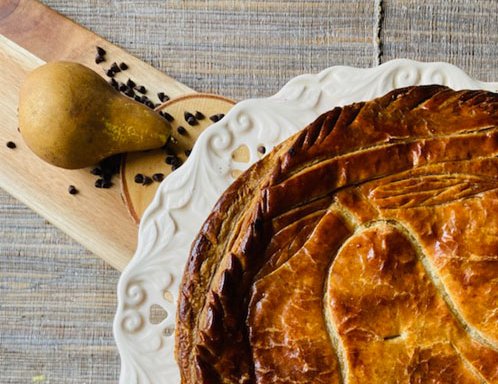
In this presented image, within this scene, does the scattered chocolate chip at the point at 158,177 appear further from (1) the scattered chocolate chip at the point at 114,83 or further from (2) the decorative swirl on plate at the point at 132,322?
(2) the decorative swirl on plate at the point at 132,322

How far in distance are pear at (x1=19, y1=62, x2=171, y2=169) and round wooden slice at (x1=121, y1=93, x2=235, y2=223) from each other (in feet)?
0.21

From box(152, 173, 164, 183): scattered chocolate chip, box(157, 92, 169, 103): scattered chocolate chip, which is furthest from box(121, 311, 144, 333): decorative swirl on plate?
box(157, 92, 169, 103): scattered chocolate chip

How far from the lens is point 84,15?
2500 millimetres

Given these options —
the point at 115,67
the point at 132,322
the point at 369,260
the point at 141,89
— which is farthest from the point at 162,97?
the point at 369,260

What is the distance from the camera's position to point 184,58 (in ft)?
8.15

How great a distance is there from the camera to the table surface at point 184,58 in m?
2.42

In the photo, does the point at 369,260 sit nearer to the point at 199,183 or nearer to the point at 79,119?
the point at 199,183

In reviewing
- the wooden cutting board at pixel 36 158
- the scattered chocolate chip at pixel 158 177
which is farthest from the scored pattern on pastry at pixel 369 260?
the wooden cutting board at pixel 36 158

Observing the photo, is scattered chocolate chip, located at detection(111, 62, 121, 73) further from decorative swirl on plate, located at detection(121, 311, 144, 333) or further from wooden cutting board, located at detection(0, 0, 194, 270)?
decorative swirl on plate, located at detection(121, 311, 144, 333)

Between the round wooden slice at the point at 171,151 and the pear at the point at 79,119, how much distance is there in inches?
2.5

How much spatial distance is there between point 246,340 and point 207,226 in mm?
290

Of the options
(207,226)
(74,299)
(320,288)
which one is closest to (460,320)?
(320,288)

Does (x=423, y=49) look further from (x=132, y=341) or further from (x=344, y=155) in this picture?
(x=132, y=341)

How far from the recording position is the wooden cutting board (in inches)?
94.1
